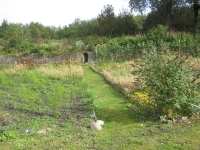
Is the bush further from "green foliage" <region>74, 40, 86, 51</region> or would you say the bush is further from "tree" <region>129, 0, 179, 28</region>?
"tree" <region>129, 0, 179, 28</region>

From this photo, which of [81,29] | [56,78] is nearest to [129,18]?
[81,29]

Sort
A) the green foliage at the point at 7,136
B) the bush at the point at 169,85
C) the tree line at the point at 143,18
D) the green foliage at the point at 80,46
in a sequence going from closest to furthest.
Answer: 1. the green foliage at the point at 7,136
2. the bush at the point at 169,85
3. the green foliage at the point at 80,46
4. the tree line at the point at 143,18

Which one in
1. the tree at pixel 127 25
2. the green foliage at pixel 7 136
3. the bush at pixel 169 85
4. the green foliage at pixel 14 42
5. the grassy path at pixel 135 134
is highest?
the tree at pixel 127 25

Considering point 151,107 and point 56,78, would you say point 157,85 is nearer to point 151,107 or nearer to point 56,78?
point 151,107

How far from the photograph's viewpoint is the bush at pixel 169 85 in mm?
5770

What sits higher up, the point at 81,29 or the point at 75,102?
the point at 81,29

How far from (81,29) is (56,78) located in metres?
22.9

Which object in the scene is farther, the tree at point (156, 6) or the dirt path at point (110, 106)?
the tree at point (156, 6)

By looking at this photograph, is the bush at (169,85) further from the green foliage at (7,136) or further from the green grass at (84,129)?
the green foliage at (7,136)

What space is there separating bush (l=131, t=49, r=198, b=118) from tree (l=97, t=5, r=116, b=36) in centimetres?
2411

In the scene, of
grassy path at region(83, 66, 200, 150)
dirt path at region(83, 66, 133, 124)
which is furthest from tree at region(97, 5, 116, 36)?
grassy path at region(83, 66, 200, 150)

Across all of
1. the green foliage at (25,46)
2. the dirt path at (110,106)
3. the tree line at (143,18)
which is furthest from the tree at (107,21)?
the dirt path at (110,106)

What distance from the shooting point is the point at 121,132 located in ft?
17.5

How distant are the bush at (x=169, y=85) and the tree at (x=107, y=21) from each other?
24109 mm
